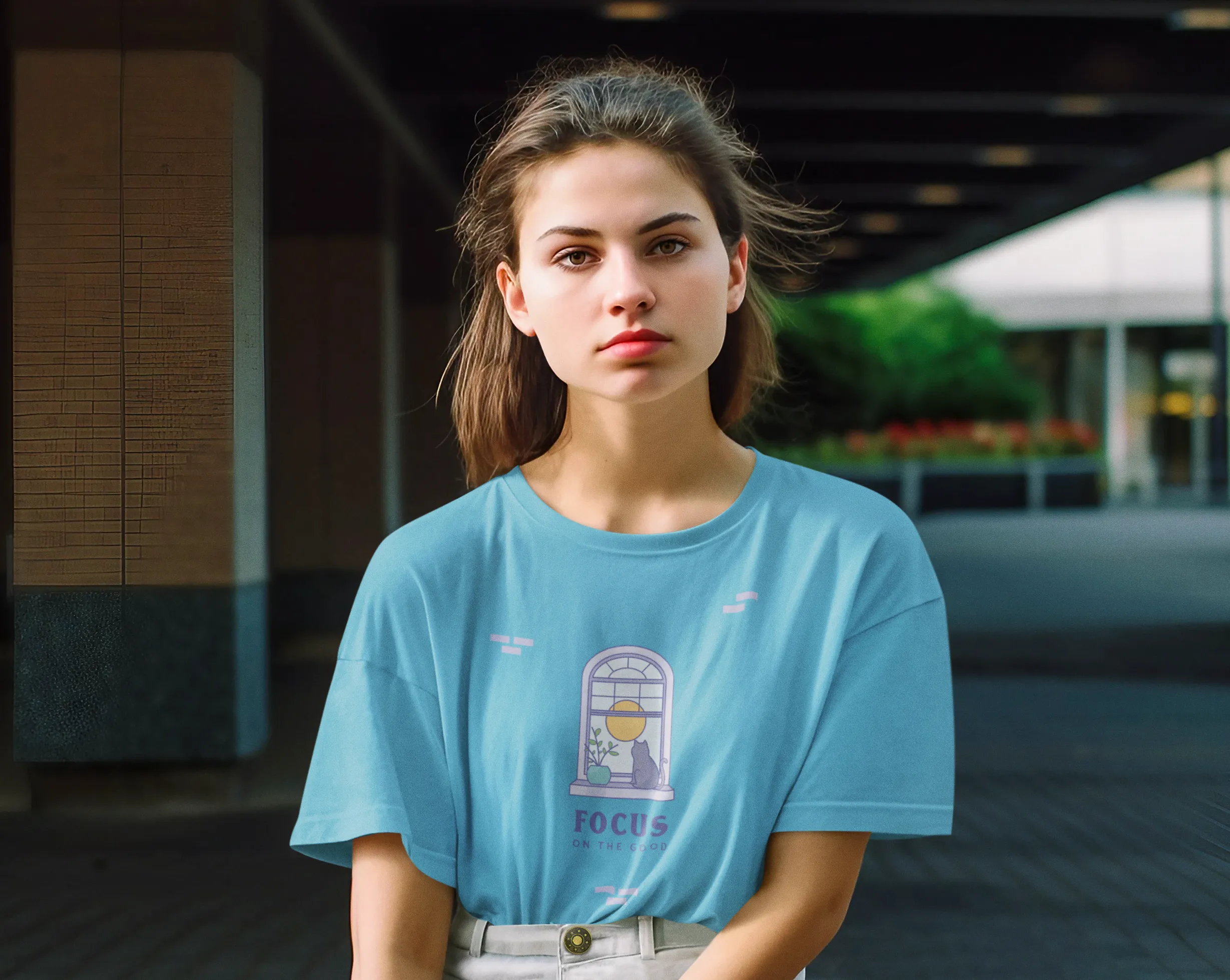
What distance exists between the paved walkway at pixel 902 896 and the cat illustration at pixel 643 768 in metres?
2.45

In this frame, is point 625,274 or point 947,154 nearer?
point 625,274

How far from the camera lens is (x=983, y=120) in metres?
10.5

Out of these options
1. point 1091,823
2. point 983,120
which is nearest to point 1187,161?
point 983,120

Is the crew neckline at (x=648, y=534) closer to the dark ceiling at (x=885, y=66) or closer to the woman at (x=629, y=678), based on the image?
the woman at (x=629, y=678)

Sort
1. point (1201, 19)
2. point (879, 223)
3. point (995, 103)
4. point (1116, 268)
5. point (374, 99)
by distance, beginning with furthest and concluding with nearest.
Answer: point (1116, 268)
point (879, 223)
point (995, 103)
point (374, 99)
point (1201, 19)

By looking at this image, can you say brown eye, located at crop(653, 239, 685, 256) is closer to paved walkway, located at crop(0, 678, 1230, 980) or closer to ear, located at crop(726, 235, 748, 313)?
ear, located at crop(726, 235, 748, 313)

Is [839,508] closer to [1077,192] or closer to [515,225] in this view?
[515,225]

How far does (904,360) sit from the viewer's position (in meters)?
38.1

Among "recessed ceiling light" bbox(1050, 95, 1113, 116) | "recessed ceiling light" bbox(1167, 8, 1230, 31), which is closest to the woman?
"recessed ceiling light" bbox(1167, 8, 1230, 31)

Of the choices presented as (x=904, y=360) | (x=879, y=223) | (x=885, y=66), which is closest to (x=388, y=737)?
(x=885, y=66)

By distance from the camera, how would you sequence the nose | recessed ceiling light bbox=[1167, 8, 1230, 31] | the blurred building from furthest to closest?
the blurred building < recessed ceiling light bbox=[1167, 8, 1230, 31] < the nose

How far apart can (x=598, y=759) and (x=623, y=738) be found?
29 millimetres

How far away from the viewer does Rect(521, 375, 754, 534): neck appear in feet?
4.64

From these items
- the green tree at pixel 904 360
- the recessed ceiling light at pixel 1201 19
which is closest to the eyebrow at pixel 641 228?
the recessed ceiling light at pixel 1201 19
